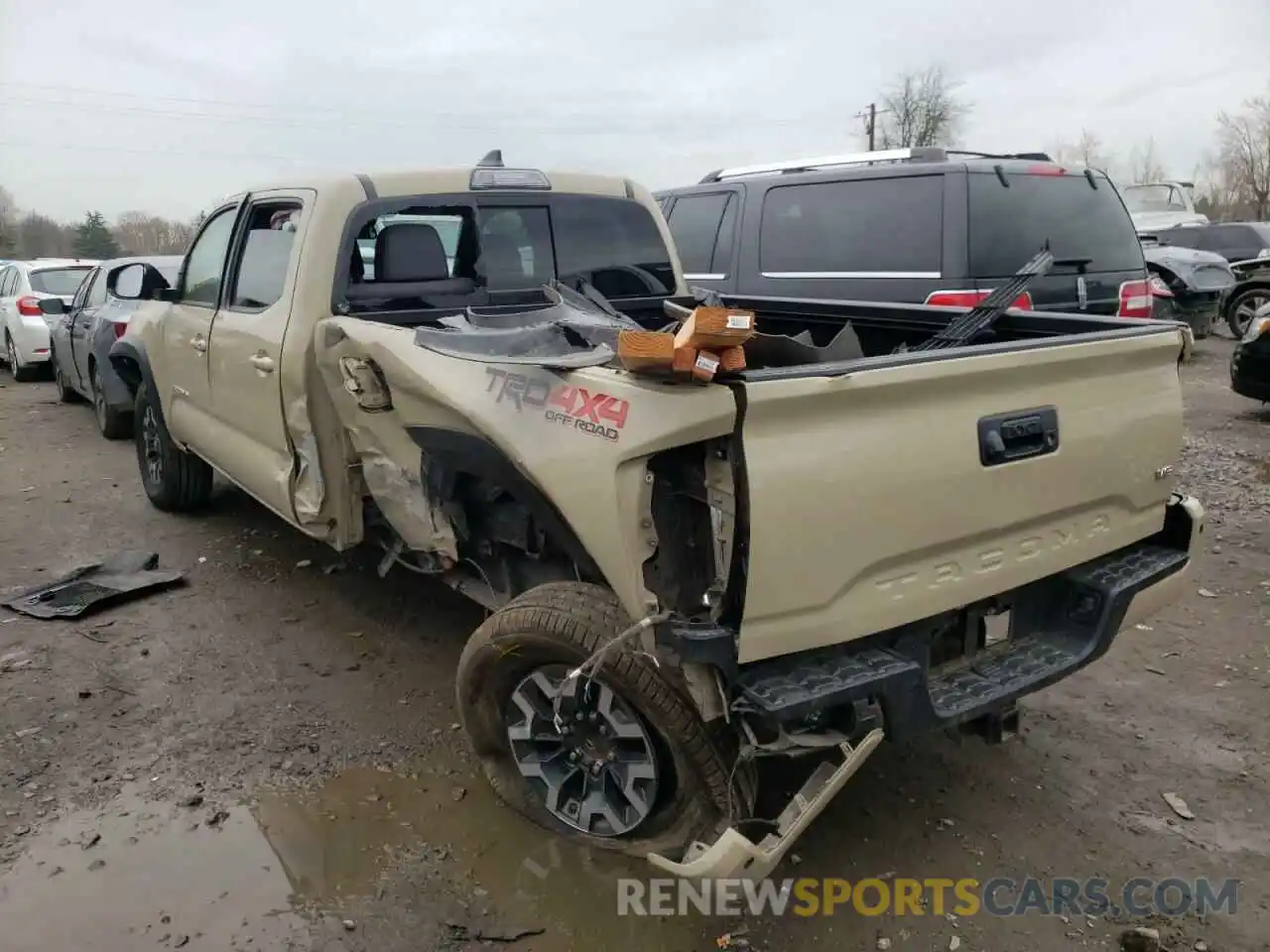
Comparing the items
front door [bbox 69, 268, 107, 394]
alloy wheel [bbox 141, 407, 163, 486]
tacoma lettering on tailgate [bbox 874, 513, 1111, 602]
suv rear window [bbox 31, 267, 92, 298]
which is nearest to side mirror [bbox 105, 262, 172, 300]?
alloy wheel [bbox 141, 407, 163, 486]

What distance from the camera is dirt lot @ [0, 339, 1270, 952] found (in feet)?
9.00

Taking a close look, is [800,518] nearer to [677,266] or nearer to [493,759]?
[493,759]

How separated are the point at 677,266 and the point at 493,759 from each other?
283cm

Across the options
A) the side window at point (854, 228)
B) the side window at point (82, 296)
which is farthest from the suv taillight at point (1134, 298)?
the side window at point (82, 296)

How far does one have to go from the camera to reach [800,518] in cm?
237

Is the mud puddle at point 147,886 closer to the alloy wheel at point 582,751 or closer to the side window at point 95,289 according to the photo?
the alloy wheel at point 582,751

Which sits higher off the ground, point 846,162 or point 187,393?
point 846,162

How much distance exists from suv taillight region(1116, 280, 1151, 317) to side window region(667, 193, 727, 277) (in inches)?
116

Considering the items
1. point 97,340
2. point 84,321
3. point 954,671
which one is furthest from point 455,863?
point 84,321

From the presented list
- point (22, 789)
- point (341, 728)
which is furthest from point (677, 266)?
point (22, 789)

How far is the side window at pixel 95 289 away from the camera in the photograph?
9.52 meters

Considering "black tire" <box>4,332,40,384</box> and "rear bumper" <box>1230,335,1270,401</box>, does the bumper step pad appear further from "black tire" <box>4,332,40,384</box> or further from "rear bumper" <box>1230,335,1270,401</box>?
"black tire" <box>4,332,40,384</box>

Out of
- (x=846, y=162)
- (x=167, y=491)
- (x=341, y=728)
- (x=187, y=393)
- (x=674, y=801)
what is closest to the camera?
(x=674, y=801)

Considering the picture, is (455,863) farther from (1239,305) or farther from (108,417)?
(1239,305)
